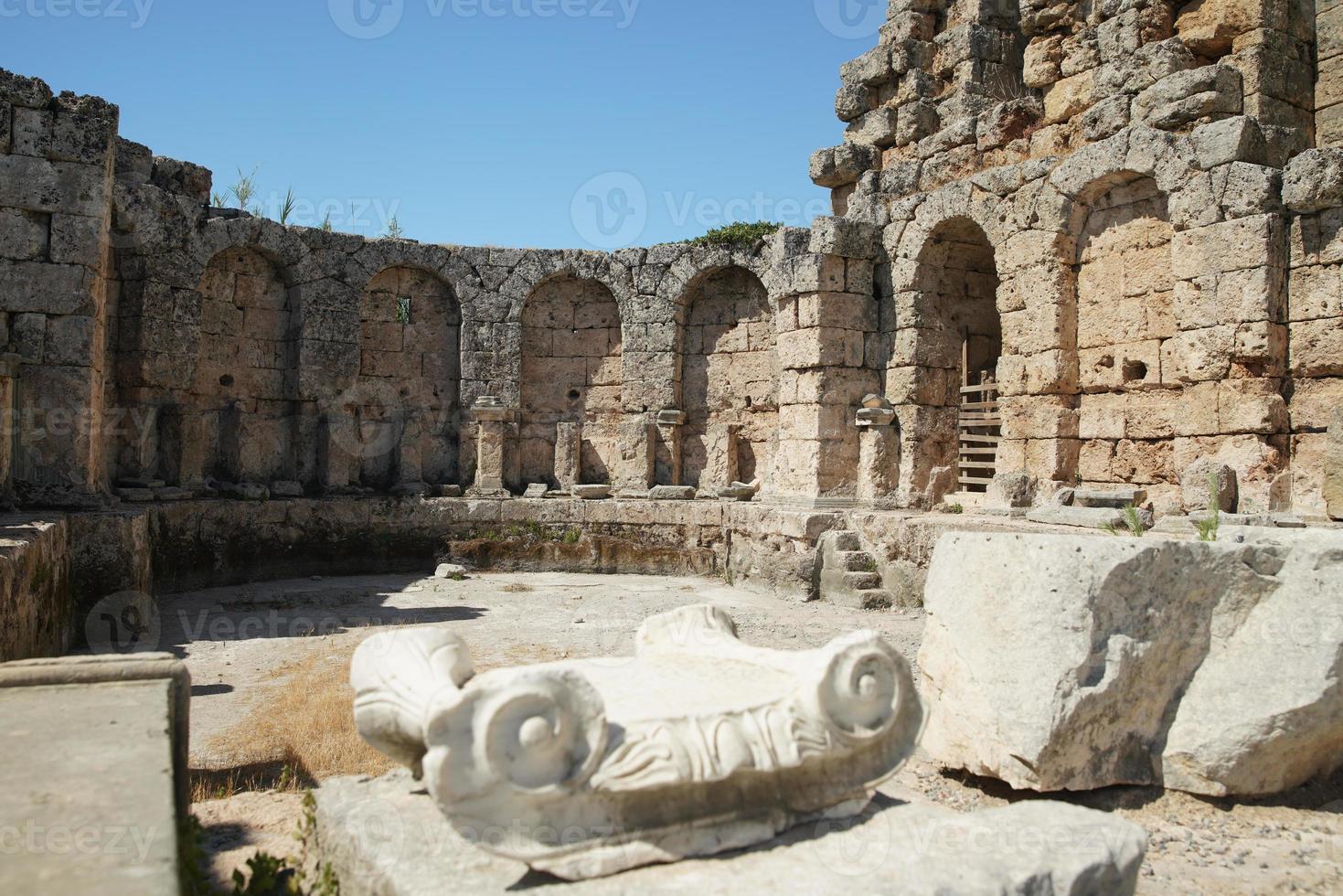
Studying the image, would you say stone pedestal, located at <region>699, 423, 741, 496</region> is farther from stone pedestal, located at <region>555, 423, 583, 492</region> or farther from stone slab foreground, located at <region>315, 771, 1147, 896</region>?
stone slab foreground, located at <region>315, 771, 1147, 896</region>

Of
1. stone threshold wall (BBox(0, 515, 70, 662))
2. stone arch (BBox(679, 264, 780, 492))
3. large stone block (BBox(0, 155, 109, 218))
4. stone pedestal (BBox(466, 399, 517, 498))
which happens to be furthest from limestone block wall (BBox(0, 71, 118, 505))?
stone arch (BBox(679, 264, 780, 492))

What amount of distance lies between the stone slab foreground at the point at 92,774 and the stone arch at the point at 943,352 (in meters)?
8.93

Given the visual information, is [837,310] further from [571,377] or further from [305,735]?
[305,735]

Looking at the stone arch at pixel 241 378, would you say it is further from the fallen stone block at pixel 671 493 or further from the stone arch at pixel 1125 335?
the stone arch at pixel 1125 335

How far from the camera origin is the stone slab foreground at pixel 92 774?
92.0 inches

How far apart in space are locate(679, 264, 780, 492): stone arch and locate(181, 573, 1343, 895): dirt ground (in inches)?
86.7

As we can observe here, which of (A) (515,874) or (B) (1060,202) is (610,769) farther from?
(B) (1060,202)

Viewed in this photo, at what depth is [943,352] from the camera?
11.8 metres

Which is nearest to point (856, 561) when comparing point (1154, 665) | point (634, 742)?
point (1154, 665)

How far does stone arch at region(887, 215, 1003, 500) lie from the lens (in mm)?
11586

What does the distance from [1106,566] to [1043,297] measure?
666 centimetres

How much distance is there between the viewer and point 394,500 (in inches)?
491

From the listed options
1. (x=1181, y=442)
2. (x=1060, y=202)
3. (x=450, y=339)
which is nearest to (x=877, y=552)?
(x=1181, y=442)

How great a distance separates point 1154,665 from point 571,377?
10500 mm
